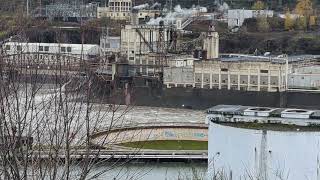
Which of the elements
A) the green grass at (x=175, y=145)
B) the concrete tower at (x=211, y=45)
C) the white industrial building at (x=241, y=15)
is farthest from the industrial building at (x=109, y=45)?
the green grass at (x=175, y=145)

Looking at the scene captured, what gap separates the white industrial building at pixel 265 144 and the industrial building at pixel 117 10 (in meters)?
20.3

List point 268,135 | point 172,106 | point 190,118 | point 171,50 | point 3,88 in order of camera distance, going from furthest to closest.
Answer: point 171,50 < point 172,106 < point 190,118 < point 268,135 < point 3,88

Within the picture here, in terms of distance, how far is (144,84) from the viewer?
48.3ft

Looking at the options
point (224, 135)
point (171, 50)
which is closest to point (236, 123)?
point (224, 135)

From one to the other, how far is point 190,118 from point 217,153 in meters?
6.60

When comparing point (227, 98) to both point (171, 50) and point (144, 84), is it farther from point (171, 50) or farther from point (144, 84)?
point (171, 50)

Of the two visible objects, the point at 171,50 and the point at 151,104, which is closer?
the point at 151,104

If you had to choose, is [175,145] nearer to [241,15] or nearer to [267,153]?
[267,153]

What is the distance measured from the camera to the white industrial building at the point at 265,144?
5.43m

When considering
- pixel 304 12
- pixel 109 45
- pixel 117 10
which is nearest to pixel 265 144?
pixel 109 45

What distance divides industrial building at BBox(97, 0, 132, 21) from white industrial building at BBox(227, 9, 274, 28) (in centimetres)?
322

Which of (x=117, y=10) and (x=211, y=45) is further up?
(x=117, y=10)

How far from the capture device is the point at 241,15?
25.6 metres

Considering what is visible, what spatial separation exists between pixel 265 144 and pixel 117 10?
2115cm
